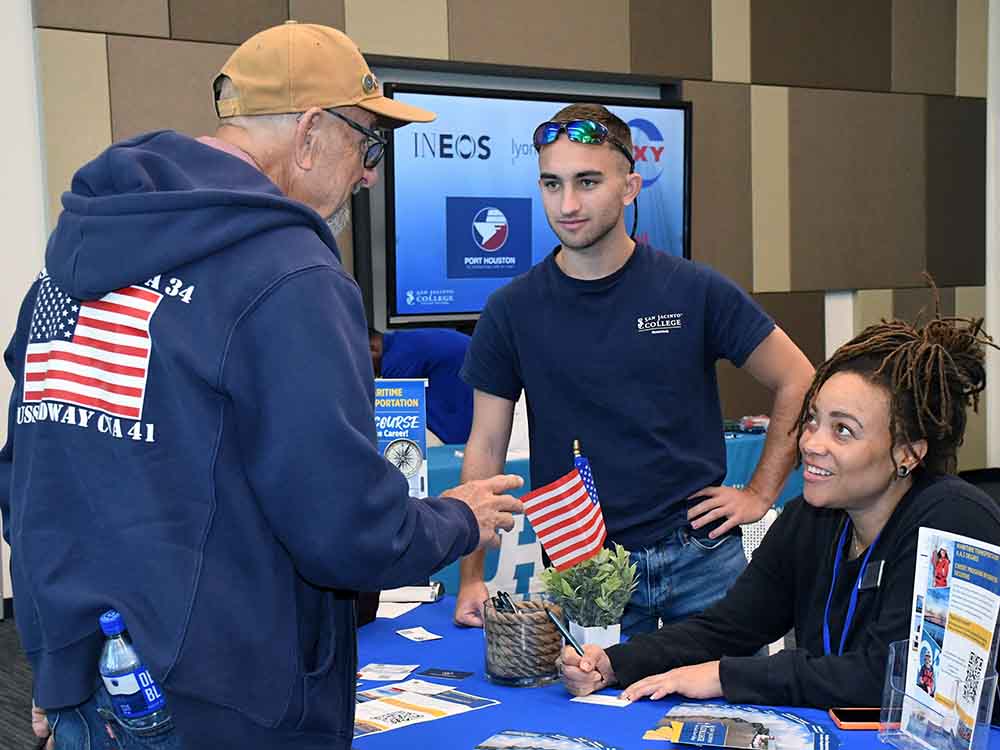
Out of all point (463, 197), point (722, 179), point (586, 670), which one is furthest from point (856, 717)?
point (722, 179)

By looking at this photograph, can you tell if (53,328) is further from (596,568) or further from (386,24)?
(386,24)

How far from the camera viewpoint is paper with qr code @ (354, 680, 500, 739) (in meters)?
1.73

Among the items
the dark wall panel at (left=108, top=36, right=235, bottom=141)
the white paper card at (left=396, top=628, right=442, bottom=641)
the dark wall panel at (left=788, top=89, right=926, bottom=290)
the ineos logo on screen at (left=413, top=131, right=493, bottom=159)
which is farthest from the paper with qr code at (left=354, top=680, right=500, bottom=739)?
the dark wall panel at (left=788, top=89, right=926, bottom=290)

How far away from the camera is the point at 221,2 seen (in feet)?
16.0

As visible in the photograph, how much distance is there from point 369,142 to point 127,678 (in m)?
0.75

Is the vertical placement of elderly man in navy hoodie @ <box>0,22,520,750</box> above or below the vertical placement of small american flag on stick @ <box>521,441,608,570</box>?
above

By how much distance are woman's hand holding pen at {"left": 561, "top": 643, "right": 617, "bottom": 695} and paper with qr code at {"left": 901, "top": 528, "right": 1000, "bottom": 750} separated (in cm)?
48

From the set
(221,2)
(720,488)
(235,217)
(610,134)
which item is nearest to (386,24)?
(221,2)

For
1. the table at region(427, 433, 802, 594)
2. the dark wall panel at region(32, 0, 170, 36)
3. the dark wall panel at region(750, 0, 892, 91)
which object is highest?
the dark wall panel at region(750, 0, 892, 91)

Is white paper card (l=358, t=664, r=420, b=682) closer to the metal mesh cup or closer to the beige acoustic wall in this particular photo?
the metal mesh cup

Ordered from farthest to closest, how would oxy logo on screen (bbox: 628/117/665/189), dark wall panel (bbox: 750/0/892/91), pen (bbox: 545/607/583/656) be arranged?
dark wall panel (bbox: 750/0/892/91)
oxy logo on screen (bbox: 628/117/665/189)
pen (bbox: 545/607/583/656)

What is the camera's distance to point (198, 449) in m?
1.23

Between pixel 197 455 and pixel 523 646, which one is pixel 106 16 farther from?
pixel 197 455

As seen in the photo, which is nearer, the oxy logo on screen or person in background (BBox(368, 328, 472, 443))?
person in background (BBox(368, 328, 472, 443))
